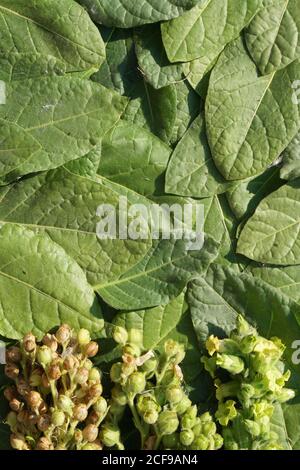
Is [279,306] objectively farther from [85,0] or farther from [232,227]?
[85,0]

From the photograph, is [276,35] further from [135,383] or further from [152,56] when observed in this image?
[135,383]

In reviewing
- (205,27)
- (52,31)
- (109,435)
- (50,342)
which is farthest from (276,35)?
(109,435)

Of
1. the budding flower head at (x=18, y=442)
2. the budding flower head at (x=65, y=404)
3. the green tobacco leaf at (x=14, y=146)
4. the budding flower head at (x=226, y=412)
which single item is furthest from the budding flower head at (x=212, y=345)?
the green tobacco leaf at (x=14, y=146)

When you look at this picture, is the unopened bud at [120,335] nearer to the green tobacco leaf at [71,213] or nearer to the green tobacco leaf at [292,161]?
the green tobacco leaf at [71,213]

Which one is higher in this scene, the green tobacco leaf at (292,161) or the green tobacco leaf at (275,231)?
the green tobacco leaf at (292,161)

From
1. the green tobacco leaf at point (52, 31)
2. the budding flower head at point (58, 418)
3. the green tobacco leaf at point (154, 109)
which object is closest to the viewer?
the budding flower head at point (58, 418)

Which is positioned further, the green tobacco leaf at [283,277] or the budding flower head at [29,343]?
the green tobacco leaf at [283,277]

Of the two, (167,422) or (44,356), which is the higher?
(44,356)

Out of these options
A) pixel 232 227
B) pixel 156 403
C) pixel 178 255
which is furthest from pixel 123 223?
pixel 156 403
